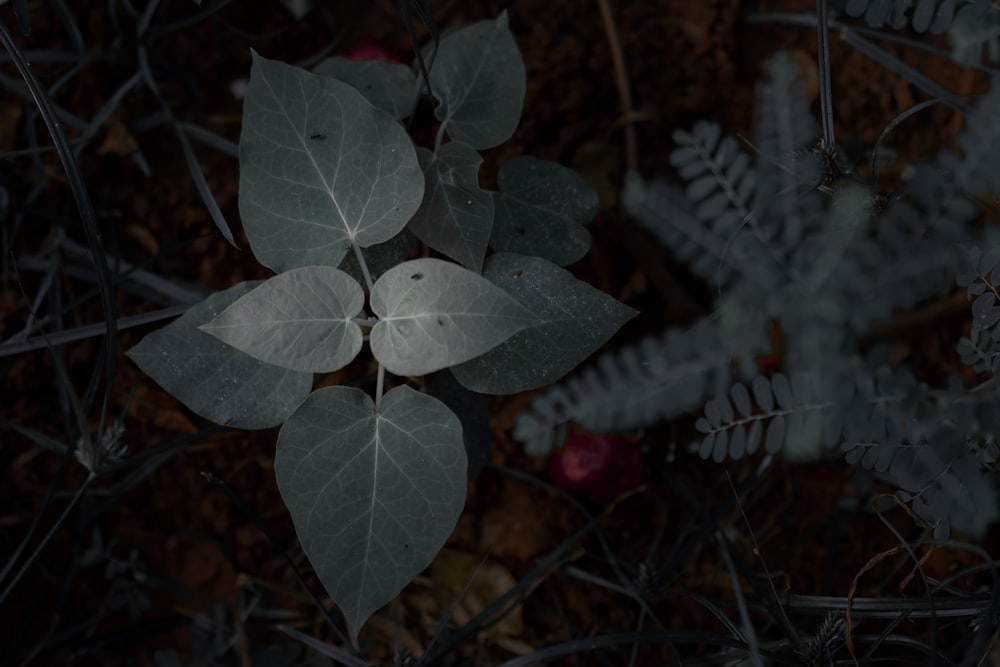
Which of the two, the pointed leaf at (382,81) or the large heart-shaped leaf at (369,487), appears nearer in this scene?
the large heart-shaped leaf at (369,487)

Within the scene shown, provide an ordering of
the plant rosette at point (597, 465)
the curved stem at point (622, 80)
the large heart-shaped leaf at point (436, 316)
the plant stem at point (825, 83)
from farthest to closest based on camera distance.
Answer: the curved stem at point (622, 80)
the plant rosette at point (597, 465)
the plant stem at point (825, 83)
the large heart-shaped leaf at point (436, 316)

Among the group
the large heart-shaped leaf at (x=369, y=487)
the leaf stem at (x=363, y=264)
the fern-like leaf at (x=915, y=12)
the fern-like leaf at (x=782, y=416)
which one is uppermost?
the fern-like leaf at (x=915, y=12)

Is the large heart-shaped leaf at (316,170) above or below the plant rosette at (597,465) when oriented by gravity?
above

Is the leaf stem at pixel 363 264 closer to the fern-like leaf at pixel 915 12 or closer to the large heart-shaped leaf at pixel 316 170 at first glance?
the large heart-shaped leaf at pixel 316 170

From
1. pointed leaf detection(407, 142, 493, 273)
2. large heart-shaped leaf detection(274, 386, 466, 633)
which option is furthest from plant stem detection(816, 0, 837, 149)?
large heart-shaped leaf detection(274, 386, 466, 633)

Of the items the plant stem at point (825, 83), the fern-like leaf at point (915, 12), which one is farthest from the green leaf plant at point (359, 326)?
the fern-like leaf at point (915, 12)

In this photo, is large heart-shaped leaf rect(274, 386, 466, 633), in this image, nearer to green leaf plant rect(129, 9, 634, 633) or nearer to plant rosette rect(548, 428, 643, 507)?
green leaf plant rect(129, 9, 634, 633)

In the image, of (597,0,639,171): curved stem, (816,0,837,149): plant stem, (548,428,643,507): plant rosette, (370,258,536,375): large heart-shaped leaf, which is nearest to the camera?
(370,258,536,375): large heart-shaped leaf
